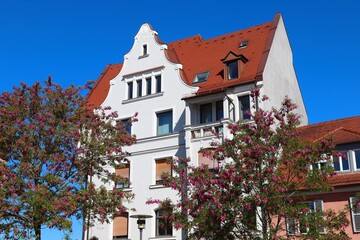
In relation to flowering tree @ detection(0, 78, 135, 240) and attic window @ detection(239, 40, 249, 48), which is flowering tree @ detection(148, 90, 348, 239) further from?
attic window @ detection(239, 40, 249, 48)

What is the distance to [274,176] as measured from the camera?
1706 cm

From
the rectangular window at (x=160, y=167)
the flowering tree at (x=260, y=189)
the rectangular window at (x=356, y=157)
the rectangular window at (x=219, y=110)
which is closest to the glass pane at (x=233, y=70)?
the rectangular window at (x=219, y=110)

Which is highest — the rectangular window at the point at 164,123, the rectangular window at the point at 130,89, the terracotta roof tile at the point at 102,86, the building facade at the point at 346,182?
the terracotta roof tile at the point at 102,86

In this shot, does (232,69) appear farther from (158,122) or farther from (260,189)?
(260,189)

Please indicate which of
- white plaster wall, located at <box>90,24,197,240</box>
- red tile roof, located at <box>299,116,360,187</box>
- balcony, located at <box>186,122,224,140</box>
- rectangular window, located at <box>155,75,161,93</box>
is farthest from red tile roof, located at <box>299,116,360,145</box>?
rectangular window, located at <box>155,75,161,93</box>

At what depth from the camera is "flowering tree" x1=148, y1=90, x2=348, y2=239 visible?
17.2 meters

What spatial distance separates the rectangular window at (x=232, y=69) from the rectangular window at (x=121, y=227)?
33.2 ft

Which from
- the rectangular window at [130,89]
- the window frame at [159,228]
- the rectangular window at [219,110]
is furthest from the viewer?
the rectangular window at [130,89]

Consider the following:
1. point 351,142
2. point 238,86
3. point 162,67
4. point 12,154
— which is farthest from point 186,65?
point 12,154

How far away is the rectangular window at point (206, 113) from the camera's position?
29688mm

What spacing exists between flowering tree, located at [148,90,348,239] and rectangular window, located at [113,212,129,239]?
12.0m

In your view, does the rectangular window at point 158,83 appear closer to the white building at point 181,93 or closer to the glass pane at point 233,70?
the white building at point 181,93

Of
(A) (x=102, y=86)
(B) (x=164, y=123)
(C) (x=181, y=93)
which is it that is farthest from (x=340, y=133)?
(A) (x=102, y=86)

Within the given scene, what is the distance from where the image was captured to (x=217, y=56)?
3331 centimetres
